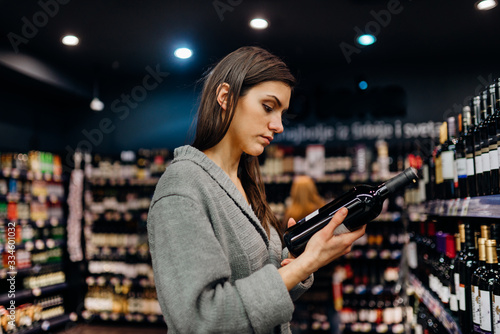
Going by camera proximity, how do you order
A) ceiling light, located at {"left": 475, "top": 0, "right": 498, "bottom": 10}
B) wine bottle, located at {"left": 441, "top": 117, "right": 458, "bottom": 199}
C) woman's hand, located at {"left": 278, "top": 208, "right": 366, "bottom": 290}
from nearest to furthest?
woman's hand, located at {"left": 278, "top": 208, "right": 366, "bottom": 290}, wine bottle, located at {"left": 441, "top": 117, "right": 458, "bottom": 199}, ceiling light, located at {"left": 475, "top": 0, "right": 498, "bottom": 10}

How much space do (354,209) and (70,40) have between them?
4.87m

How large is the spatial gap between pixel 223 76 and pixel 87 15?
12.6ft

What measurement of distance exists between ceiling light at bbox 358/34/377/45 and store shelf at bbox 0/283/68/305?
5.28m

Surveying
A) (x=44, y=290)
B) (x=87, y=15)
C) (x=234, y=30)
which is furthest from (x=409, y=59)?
(x=44, y=290)

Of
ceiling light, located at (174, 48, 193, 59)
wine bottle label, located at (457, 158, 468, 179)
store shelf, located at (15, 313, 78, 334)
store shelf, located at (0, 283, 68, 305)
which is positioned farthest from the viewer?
ceiling light, located at (174, 48, 193, 59)

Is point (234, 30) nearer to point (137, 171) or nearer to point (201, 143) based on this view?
point (137, 171)

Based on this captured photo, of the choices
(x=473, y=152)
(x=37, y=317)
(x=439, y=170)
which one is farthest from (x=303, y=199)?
(x=37, y=317)

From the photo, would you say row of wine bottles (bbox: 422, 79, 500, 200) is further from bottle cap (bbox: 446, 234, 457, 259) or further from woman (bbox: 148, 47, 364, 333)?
woman (bbox: 148, 47, 364, 333)

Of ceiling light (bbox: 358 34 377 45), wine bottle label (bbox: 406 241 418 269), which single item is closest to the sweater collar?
wine bottle label (bbox: 406 241 418 269)

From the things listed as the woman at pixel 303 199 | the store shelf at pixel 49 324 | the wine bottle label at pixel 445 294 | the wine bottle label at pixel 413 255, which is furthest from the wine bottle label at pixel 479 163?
the store shelf at pixel 49 324

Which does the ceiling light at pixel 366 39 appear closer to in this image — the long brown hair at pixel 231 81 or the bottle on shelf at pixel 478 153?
the bottle on shelf at pixel 478 153

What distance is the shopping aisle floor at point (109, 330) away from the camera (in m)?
5.75

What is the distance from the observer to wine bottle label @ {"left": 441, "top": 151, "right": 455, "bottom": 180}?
1994mm

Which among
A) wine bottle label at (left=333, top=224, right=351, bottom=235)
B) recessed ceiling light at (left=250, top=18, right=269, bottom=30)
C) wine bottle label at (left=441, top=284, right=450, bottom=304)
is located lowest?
wine bottle label at (left=441, top=284, right=450, bottom=304)
